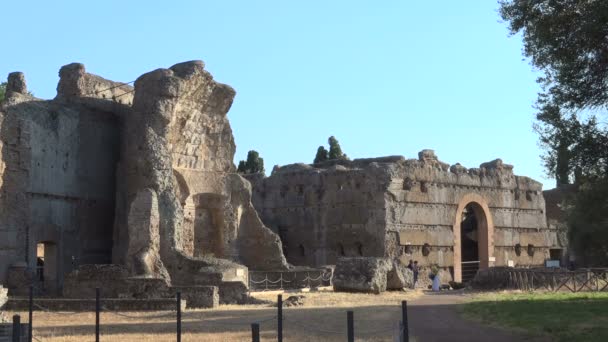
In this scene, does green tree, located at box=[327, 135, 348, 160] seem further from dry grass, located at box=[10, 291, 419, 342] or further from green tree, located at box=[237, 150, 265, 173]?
dry grass, located at box=[10, 291, 419, 342]

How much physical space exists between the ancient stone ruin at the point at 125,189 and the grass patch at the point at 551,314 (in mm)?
7113

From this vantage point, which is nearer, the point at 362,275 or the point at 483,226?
the point at 362,275

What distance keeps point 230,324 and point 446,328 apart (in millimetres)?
4296

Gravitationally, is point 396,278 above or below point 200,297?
above

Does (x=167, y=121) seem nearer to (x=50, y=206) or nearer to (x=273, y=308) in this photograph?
(x=50, y=206)

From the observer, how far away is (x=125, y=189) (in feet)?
90.0

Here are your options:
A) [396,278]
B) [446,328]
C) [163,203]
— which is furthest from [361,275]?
[446,328]

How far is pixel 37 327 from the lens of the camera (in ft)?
53.5

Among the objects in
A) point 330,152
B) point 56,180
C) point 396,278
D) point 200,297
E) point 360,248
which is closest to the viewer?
point 200,297

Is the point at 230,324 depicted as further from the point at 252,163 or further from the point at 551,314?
the point at 252,163

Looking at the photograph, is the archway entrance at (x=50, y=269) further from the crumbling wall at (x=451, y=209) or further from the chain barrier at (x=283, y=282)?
the crumbling wall at (x=451, y=209)

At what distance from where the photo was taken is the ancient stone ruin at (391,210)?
126 feet

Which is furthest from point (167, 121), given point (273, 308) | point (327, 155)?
point (327, 155)

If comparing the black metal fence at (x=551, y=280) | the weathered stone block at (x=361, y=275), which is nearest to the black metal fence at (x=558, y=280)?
the black metal fence at (x=551, y=280)
